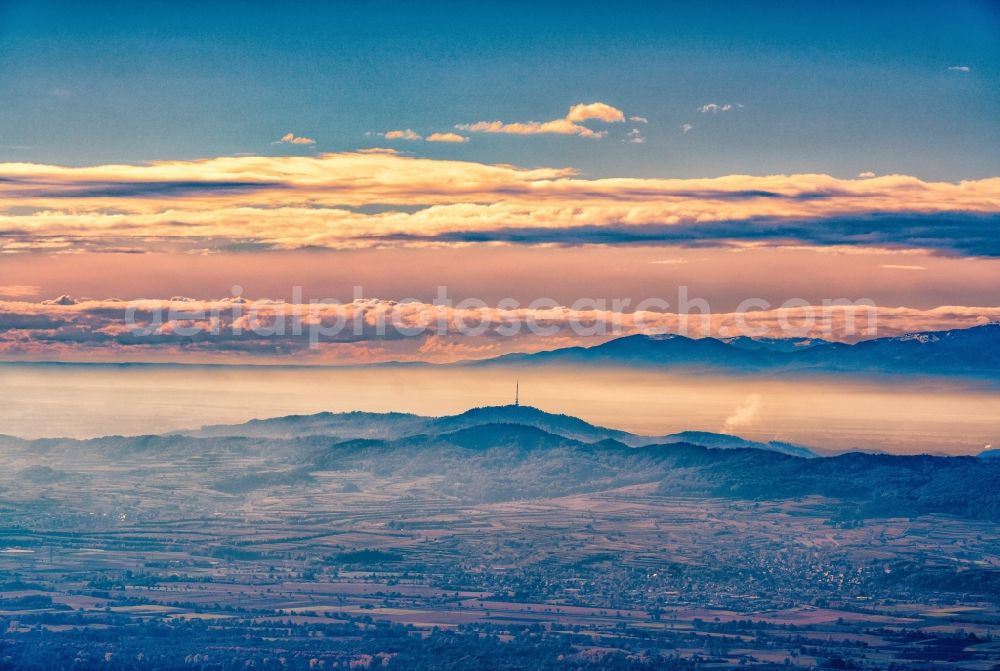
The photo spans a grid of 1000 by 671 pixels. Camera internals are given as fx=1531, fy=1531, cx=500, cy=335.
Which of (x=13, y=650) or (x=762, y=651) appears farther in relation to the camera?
(x=762, y=651)

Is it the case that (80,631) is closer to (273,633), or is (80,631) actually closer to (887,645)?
(273,633)

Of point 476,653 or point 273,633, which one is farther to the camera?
point 273,633

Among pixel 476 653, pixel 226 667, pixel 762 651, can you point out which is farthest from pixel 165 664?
pixel 762 651

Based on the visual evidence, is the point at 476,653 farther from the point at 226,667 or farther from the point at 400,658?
the point at 226,667

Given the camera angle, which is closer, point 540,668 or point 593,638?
point 540,668

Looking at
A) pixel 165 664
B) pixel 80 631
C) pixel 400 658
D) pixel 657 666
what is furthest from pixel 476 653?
pixel 80 631

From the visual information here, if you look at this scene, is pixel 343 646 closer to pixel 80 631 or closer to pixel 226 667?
pixel 226 667

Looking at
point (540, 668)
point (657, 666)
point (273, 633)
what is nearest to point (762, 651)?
point (657, 666)
